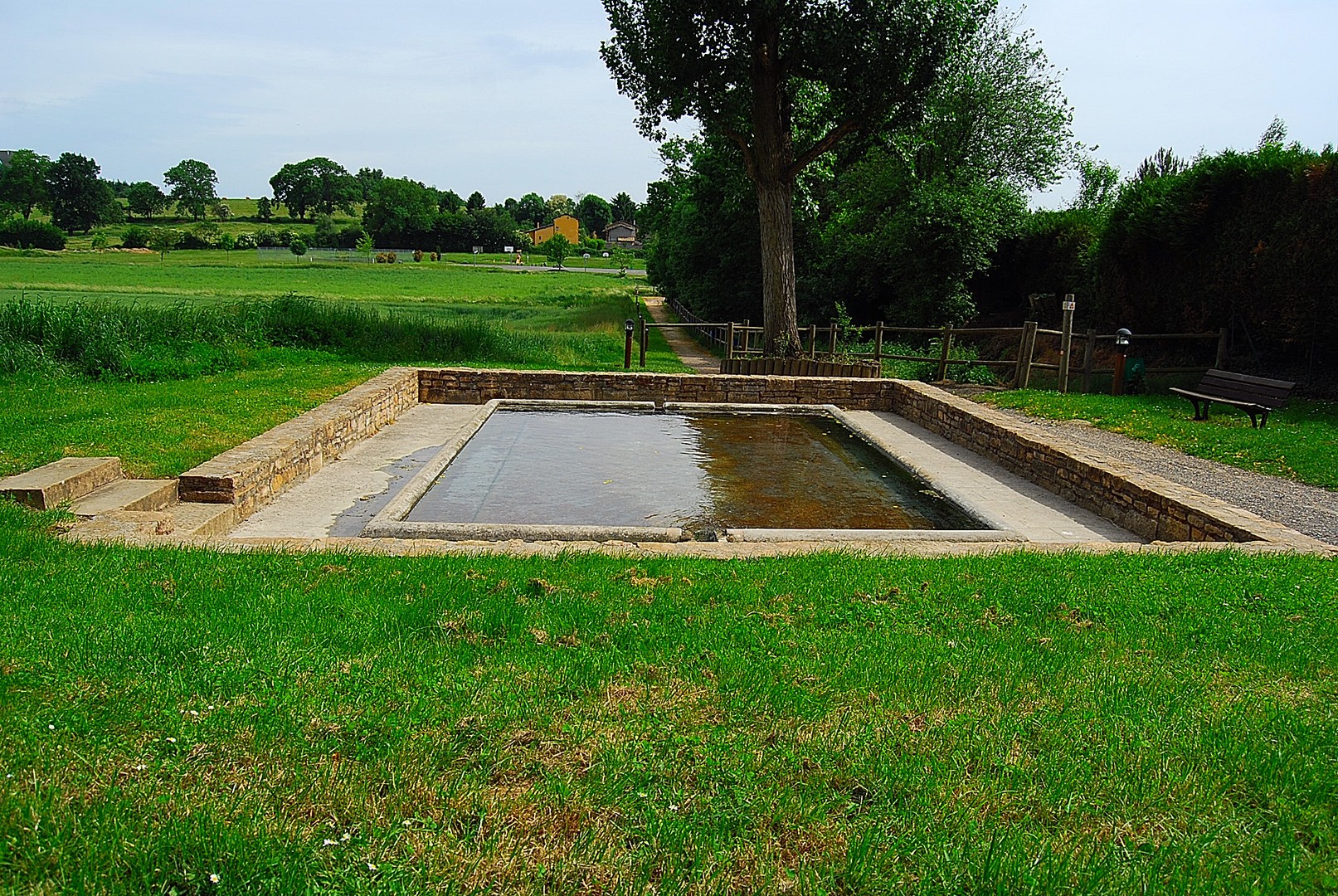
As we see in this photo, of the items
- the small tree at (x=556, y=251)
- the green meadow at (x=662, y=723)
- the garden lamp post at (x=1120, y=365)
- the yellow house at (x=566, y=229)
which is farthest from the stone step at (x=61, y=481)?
the yellow house at (x=566, y=229)

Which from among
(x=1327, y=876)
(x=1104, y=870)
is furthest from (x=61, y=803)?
(x=1327, y=876)

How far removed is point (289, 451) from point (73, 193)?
346 feet

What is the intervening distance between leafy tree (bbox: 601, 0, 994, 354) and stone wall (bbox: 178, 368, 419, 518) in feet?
30.3

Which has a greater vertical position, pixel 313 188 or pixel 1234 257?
pixel 313 188

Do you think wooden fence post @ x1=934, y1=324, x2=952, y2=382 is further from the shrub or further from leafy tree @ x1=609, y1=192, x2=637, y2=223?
leafy tree @ x1=609, y1=192, x2=637, y2=223

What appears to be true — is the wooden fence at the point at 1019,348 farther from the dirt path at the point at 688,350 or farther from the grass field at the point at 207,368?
the grass field at the point at 207,368

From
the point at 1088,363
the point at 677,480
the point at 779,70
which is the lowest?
the point at 677,480

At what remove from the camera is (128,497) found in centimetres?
582

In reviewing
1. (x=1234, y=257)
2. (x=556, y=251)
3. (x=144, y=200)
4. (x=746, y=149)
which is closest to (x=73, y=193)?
(x=144, y=200)

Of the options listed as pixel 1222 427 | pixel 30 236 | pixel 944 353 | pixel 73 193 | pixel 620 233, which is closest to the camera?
pixel 1222 427

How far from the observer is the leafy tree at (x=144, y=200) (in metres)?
108

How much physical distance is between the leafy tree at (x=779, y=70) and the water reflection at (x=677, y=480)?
26.0ft

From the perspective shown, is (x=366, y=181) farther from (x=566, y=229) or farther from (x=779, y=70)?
(x=779, y=70)

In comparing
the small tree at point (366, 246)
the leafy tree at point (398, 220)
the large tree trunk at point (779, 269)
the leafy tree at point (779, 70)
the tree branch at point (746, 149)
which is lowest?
the large tree trunk at point (779, 269)
